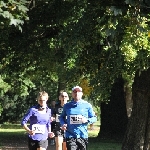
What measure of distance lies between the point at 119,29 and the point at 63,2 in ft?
41.1

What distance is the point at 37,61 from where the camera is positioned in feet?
87.0

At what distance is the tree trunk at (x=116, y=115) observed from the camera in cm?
2638

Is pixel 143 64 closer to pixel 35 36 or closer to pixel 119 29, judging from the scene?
pixel 119 29

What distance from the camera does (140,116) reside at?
1603 cm

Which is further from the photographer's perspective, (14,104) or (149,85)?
(14,104)

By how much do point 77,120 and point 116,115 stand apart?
17.1 meters

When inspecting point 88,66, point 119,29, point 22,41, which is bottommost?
point 119,29

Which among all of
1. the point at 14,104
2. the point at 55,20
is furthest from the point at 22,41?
the point at 14,104

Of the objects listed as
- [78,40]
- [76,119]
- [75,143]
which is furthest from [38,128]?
[78,40]

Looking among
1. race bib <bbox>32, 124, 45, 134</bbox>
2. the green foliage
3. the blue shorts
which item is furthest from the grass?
the blue shorts

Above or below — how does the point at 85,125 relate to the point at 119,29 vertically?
below

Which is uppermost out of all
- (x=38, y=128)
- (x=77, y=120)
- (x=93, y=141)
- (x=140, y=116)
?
(x=140, y=116)

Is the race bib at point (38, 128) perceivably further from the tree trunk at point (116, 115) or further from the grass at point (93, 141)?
the tree trunk at point (116, 115)

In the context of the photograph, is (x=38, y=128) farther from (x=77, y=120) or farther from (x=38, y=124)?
(x=77, y=120)
